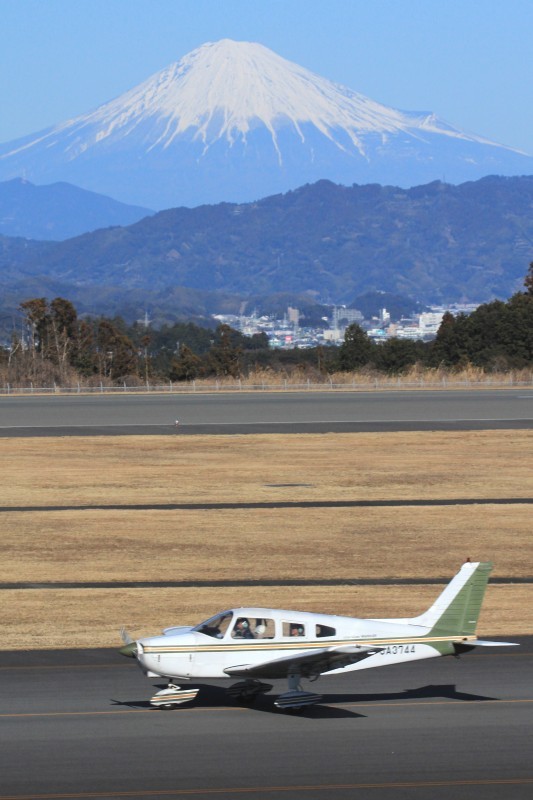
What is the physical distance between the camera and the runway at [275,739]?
15188 mm

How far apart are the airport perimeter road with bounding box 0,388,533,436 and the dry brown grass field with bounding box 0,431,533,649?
408cm

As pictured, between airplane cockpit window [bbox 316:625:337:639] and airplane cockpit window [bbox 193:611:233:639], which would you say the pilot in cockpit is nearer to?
airplane cockpit window [bbox 193:611:233:639]

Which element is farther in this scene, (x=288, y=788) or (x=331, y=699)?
(x=331, y=699)

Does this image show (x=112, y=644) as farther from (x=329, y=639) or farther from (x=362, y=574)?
(x=362, y=574)

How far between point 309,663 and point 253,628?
39.9 inches

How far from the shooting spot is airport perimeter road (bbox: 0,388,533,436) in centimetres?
5869

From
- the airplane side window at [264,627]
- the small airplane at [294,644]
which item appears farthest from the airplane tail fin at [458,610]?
the airplane side window at [264,627]

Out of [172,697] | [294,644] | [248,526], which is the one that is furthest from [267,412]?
[294,644]

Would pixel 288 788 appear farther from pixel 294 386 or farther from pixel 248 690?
pixel 294 386

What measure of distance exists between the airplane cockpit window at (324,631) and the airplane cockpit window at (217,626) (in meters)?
1.26

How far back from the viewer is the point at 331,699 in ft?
61.5

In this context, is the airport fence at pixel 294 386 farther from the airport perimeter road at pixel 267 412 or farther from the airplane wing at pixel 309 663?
the airplane wing at pixel 309 663

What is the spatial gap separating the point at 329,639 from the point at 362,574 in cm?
1163

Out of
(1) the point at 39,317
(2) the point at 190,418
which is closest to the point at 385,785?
(2) the point at 190,418
